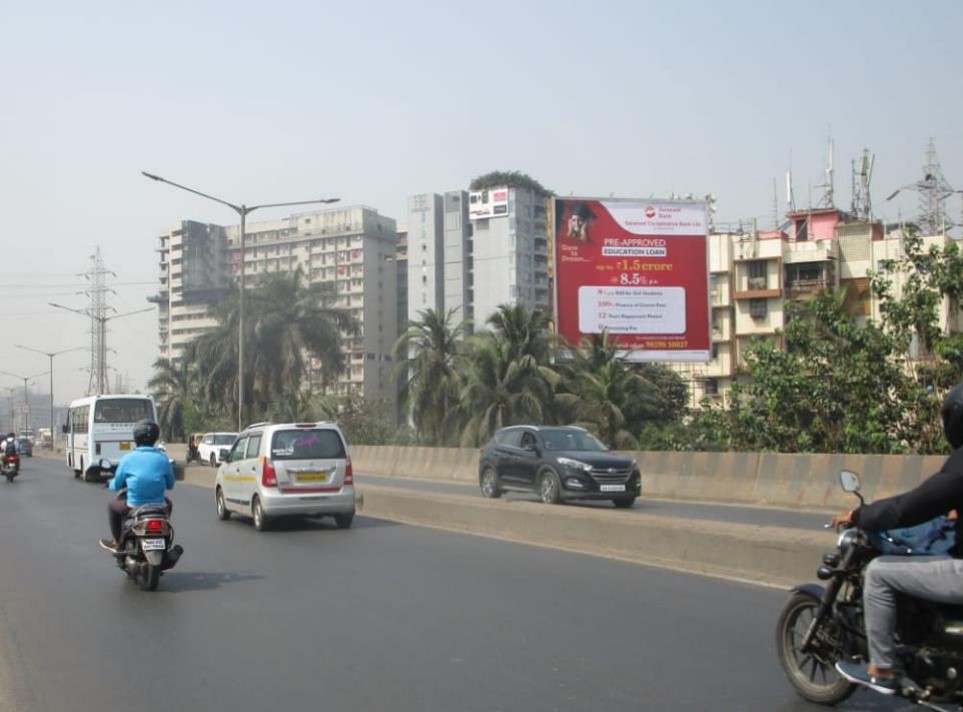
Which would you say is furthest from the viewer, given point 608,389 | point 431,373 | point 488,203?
point 488,203

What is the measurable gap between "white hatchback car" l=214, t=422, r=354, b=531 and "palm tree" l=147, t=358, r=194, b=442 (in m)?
66.9

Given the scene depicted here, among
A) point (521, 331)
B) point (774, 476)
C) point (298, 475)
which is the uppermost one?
point (521, 331)

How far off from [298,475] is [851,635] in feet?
40.7

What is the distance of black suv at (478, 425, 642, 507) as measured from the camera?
21.1 m

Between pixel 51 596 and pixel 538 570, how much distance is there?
16.2 feet

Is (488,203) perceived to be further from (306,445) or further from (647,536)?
(647,536)

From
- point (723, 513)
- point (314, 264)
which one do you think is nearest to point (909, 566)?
point (723, 513)

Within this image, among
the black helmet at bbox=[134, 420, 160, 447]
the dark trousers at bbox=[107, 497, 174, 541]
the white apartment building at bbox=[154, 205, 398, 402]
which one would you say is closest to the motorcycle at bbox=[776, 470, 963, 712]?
the dark trousers at bbox=[107, 497, 174, 541]

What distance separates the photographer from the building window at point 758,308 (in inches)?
3305

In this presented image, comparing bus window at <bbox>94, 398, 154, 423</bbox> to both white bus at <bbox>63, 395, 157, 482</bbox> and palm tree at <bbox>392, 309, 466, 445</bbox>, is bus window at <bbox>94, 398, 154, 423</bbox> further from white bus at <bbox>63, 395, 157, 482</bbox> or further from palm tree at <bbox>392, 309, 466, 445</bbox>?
palm tree at <bbox>392, 309, 466, 445</bbox>

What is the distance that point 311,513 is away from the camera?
57.5ft

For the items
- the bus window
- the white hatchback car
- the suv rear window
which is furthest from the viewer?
the bus window

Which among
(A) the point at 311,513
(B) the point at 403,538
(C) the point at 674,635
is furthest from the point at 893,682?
(A) the point at 311,513

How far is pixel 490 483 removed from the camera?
24.2m
